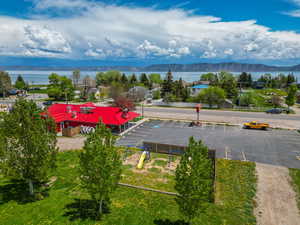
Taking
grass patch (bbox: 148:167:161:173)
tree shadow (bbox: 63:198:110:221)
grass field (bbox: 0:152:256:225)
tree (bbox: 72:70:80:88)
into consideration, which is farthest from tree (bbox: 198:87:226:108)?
tree (bbox: 72:70:80:88)

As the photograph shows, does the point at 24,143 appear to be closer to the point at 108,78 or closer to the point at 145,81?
the point at 145,81

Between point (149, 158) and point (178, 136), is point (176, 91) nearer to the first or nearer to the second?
point (178, 136)

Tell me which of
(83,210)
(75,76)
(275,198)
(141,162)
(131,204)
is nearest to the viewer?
(83,210)

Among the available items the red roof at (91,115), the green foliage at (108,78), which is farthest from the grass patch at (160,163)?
the green foliage at (108,78)

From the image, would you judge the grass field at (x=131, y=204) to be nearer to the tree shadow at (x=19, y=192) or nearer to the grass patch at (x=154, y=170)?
the tree shadow at (x=19, y=192)

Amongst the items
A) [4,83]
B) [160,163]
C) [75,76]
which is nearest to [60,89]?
[4,83]

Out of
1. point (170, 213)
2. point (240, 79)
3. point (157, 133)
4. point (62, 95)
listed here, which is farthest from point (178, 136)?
point (240, 79)
